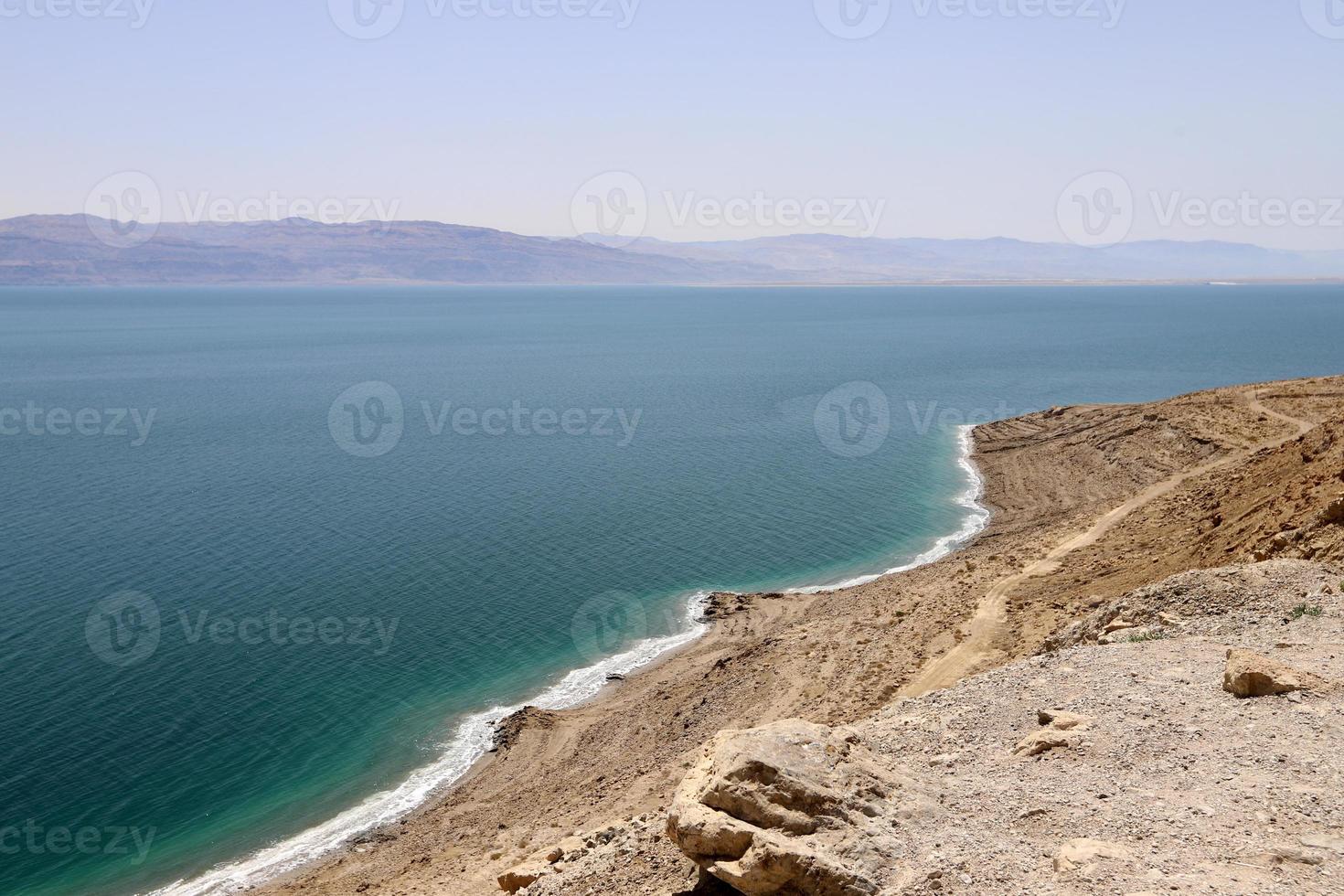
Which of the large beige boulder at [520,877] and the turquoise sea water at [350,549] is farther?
the turquoise sea water at [350,549]

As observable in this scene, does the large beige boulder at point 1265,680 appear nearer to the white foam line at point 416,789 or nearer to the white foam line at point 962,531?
the white foam line at point 416,789

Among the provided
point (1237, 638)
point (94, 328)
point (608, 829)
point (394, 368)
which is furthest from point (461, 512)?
point (94, 328)

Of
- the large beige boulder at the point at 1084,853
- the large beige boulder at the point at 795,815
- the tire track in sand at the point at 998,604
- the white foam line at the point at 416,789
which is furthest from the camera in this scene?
the tire track in sand at the point at 998,604

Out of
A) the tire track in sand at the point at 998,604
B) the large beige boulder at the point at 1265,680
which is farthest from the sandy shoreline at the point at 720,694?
the large beige boulder at the point at 1265,680

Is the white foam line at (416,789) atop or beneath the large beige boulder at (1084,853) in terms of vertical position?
beneath

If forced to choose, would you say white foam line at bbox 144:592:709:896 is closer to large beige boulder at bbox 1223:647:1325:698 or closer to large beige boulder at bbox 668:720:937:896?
large beige boulder at bbox 668:720:937:896

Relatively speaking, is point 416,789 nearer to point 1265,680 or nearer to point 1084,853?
point 1084,853

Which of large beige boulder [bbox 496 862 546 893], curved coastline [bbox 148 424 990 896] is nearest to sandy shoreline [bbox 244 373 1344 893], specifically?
curved coastline [bbox 148 424 990 896]
